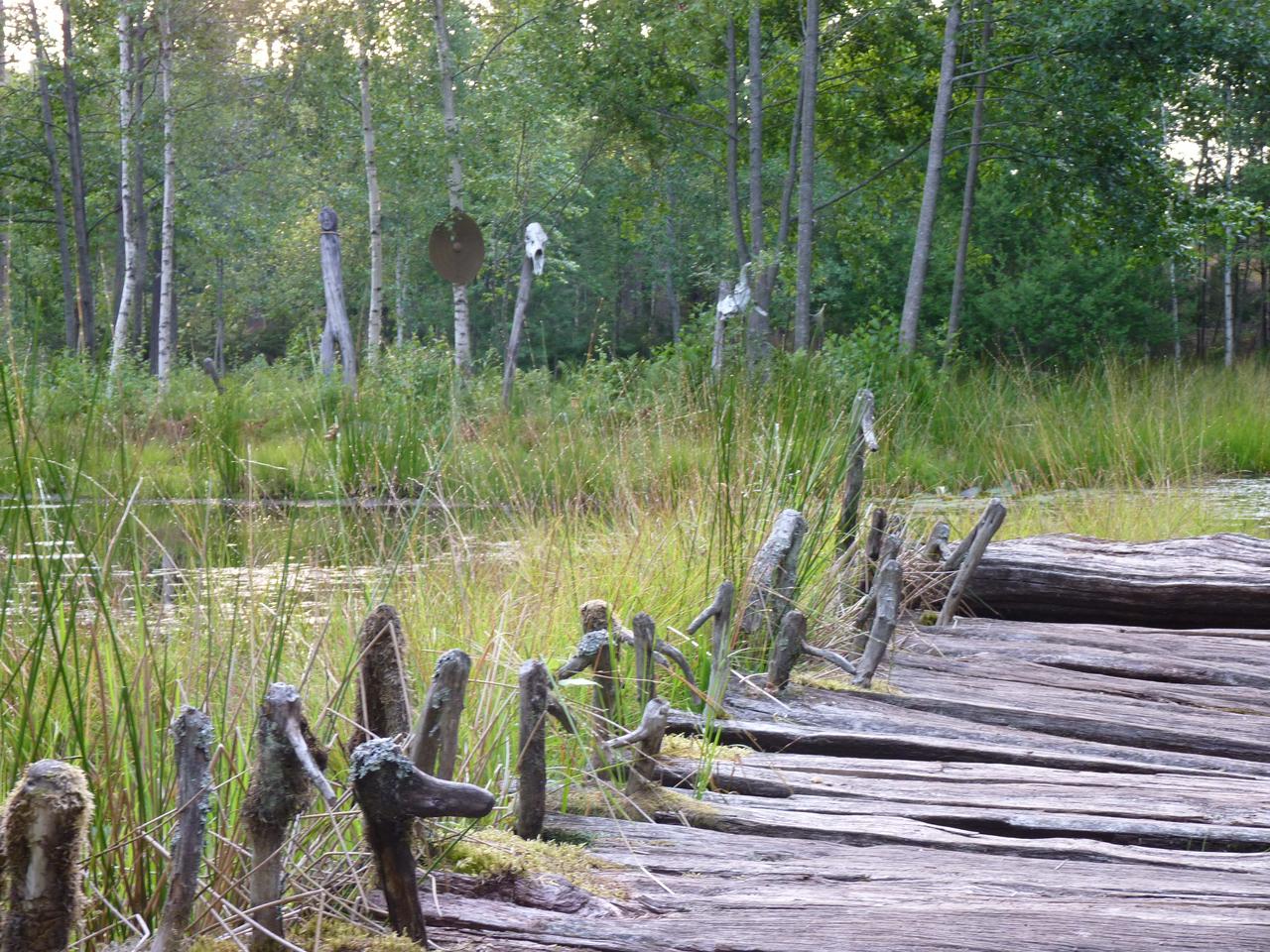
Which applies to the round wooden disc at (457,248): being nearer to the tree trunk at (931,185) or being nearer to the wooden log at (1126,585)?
the tree trunk at (931,185)

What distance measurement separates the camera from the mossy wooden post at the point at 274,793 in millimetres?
1021

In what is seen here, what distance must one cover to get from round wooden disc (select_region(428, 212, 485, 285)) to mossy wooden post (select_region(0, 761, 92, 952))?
1034 cm

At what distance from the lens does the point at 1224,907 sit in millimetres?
1469

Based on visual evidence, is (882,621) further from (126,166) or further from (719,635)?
(126,166)

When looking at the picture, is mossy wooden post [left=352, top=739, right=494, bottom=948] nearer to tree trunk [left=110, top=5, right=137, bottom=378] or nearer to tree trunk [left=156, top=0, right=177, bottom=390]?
tree trunk [left=110, top=5, right=137, bottom=378]

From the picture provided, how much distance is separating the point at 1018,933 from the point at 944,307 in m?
22.3

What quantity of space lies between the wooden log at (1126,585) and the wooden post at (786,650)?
136 cm

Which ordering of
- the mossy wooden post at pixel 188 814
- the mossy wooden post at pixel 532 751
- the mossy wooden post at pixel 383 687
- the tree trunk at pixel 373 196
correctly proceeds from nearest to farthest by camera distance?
the mossy wooden post at pixel 188 814
the mossy wooden post at pixel 383 687
the mossy wooden post at pixel 532 751
the tree trunk at pixel 373 196

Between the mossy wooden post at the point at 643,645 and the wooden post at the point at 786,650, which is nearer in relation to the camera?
the mossy wooden post at the point at 643,645

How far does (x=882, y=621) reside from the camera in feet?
8.47

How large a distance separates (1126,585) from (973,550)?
551 millimetres

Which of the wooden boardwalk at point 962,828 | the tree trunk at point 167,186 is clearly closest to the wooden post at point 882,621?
the wooden boardwalk at point 962,828

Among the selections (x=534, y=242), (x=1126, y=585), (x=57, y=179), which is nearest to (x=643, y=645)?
(x=1126, y=585)

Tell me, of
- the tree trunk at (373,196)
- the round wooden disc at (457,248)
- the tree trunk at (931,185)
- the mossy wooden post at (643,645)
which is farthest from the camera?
the tree trunk at (373,196)
